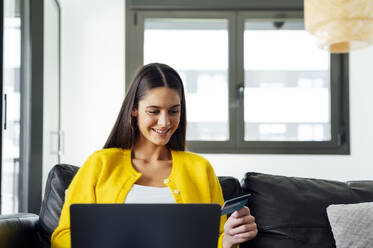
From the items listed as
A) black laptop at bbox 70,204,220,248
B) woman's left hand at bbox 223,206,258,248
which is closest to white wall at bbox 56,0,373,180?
woman's left hand at bbox 223,206,258,248

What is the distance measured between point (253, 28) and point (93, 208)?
3.13m

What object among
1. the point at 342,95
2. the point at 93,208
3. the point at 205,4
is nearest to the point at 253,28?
the point at 205,4

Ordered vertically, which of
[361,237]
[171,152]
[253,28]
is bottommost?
[361,237]

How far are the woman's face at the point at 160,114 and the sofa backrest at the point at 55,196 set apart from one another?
327 millimetres

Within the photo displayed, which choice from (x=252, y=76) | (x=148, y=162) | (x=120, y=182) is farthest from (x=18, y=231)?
(x=252, y=76)

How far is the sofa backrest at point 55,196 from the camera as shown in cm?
156

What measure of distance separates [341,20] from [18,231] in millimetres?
1830

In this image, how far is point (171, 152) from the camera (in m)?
1.70

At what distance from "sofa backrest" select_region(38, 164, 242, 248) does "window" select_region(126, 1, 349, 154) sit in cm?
202

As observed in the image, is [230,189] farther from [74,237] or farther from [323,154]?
[323,154]

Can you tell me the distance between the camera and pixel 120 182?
1.49 meters

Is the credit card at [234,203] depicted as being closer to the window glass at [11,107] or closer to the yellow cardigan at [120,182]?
the yellow cardigan at [120,182]

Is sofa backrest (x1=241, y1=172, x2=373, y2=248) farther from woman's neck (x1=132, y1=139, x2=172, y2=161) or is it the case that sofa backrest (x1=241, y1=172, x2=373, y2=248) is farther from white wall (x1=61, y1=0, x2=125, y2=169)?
white wall (x1=61, y1=0, x2=125, y2=169)

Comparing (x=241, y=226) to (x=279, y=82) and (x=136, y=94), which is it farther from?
(x=279, y=82)
